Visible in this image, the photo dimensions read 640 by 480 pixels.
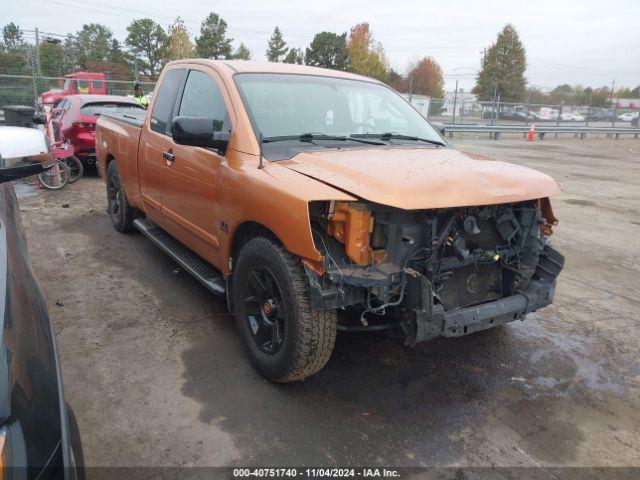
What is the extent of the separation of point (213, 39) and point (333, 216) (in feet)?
199

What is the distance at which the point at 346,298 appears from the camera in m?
2.76

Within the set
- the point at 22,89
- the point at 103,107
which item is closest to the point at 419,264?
the point at 103,107

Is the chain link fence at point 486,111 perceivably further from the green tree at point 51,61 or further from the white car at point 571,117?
the green tree at point 51,61

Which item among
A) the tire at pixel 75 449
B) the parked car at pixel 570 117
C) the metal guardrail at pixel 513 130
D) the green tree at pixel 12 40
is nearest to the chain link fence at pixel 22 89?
the green tree at pixel 12 40

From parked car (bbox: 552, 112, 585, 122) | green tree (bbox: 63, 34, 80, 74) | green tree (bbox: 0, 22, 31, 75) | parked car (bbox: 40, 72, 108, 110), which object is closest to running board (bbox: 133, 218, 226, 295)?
parked car (bbox: 40, 72, 108, 110)

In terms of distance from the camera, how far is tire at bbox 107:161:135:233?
589 centimetres

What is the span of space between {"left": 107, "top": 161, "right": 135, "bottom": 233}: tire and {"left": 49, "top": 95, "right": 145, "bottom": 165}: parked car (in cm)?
361

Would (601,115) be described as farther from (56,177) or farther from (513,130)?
(56,177)

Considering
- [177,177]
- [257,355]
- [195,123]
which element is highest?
[195,123]

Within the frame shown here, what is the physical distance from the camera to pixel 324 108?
12.8 ft

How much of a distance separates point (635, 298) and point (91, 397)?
4791 mm

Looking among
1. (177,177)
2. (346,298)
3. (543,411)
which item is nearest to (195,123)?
(177,177)

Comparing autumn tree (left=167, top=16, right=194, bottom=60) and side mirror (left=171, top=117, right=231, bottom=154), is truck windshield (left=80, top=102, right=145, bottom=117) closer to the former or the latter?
side mirror (left=171, top=117, right=231, bottom=154)

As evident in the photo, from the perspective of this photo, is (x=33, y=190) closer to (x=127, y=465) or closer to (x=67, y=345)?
(x=67, y=345)
